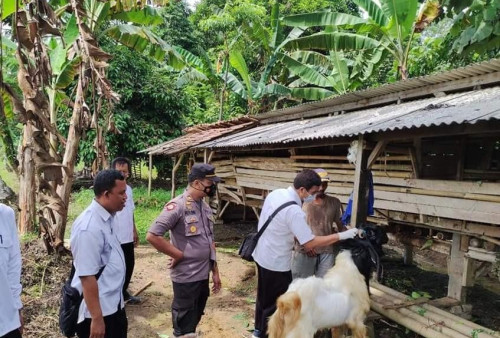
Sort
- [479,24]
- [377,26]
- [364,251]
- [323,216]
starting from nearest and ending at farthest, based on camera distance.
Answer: [364,251] < [323,216] < [479,24] < [377,26]

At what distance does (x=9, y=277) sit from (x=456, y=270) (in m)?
4.51

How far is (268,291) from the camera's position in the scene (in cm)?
357

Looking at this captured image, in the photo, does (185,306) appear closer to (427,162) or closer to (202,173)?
(202,173)

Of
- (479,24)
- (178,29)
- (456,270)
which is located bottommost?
(456,270)

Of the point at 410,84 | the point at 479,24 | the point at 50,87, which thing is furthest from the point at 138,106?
the point at 479,24

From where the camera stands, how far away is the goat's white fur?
2.91 m

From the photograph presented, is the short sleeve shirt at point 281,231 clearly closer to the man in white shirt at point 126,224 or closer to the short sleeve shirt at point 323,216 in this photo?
the short sleeve shirt at point 323,216

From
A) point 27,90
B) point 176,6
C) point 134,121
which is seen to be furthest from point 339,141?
point 176,6

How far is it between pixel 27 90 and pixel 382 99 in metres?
5.19

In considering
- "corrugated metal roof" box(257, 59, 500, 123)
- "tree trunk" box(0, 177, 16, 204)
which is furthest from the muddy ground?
"tree trunk" box(0, 177, 16, 204)

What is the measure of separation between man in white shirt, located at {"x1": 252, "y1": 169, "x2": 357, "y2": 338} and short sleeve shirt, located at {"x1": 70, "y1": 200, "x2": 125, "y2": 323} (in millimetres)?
1356

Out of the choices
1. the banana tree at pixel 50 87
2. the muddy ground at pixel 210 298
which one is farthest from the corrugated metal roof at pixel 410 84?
the banana tree at pixel 50 87

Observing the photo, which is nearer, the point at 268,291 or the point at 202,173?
the point at 202,173

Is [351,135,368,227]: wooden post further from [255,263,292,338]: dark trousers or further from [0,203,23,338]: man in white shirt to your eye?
[0,203,23,338]: man in white shirt
